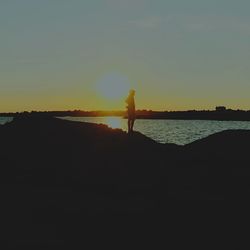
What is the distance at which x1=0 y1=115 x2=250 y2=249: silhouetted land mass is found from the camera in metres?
15.1

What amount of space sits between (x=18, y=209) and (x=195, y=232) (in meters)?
5.47

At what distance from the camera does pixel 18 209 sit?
1655 cm

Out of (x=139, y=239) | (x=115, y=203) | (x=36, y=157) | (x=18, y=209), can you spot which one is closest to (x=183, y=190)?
(x=115, y=203)

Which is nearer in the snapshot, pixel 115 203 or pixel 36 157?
pixel 115 203

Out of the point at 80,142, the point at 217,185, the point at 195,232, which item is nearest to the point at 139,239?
the point at 195,232

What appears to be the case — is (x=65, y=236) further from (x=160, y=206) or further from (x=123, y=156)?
(x=123, y=156)

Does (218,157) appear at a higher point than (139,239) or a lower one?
higher

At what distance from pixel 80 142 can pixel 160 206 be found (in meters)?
7.43

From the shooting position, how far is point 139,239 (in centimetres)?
1445

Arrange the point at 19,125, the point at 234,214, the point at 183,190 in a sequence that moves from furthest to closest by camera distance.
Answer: the point at 19,125 → the point at 183,190 → the point at 234,214

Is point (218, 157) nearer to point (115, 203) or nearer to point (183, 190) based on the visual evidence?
point (183, 190)

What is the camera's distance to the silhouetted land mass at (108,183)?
Result: 15.1 meters

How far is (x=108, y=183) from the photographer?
19000 millimetres

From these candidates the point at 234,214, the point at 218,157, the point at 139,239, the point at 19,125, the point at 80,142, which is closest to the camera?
the point at 139,239
